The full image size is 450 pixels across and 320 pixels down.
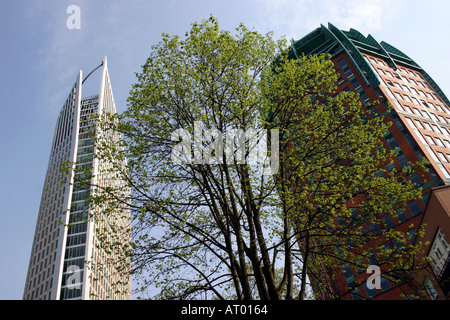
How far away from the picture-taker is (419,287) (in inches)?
341

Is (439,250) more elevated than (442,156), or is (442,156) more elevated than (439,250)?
(442,156)

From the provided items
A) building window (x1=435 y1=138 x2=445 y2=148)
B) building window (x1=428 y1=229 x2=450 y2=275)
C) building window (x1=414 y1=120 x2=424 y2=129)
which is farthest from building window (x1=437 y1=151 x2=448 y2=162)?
building window (x1=428 y1=229 x2=450 y2=275)

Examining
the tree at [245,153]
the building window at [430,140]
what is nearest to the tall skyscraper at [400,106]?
the building window at [430,140]

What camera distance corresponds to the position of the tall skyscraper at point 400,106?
145 ft

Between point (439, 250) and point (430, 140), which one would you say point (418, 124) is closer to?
point (430, 140)

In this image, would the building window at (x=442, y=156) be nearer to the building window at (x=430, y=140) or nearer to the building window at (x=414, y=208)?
the building window at (x=430, y=140)

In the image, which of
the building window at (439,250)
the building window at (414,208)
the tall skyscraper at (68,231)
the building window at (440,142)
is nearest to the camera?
the building window at (439,250)

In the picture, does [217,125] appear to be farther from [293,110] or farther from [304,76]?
[304,76]

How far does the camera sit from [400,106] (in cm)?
5597

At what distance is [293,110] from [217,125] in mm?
A: 3041

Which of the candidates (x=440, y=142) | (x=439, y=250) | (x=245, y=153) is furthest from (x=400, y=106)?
(x=245, y=153)

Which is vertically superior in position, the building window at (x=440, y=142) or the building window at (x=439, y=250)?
the building window at (x=440, y=142)
